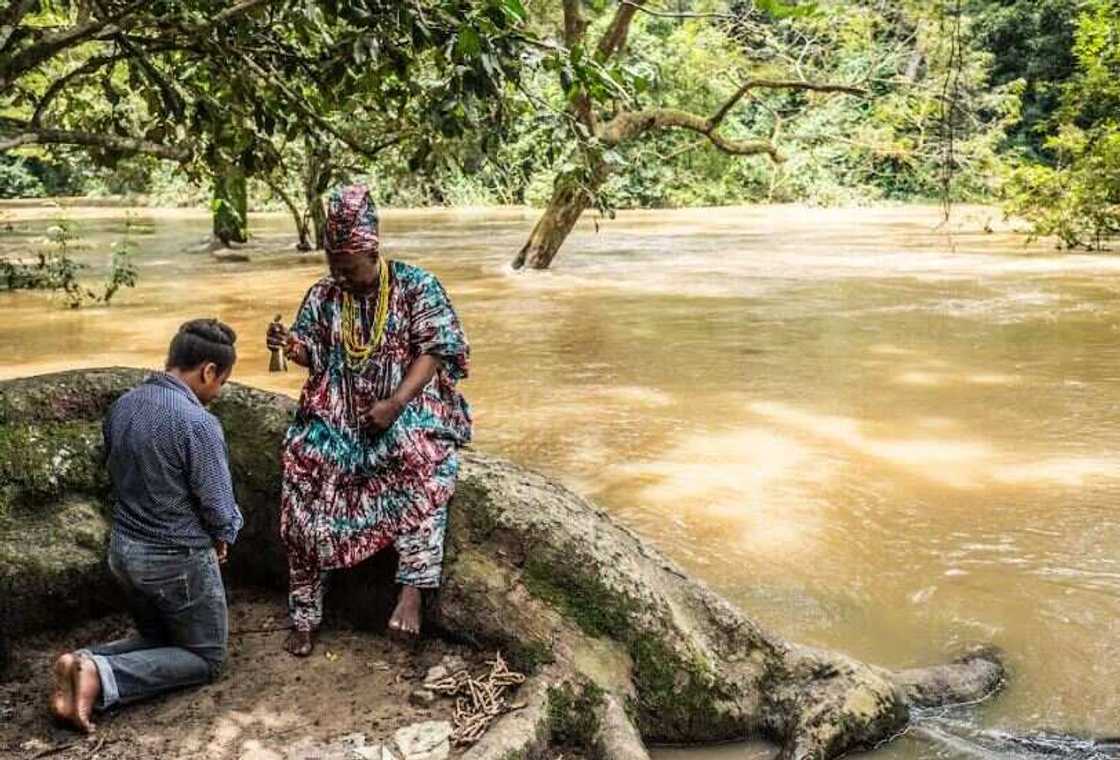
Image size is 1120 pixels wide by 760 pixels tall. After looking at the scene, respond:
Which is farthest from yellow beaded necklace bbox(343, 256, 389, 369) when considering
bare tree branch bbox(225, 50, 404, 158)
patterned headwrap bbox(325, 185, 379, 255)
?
bare tree branch bbox(225, 50, 404, 158)

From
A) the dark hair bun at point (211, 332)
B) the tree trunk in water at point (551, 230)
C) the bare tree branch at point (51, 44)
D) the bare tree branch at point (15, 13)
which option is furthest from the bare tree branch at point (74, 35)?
the tree trunk in water at point (551, 230)

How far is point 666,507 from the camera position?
23.4ft

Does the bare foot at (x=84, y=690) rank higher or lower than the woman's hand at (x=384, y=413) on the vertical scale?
lower

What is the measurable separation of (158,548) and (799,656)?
215 cm

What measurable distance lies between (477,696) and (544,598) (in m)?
0.40

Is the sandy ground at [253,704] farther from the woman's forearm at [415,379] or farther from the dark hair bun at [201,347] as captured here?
the dark hair bun at [201,347]

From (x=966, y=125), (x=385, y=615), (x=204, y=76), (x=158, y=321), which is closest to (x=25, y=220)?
(x=158, y=321)

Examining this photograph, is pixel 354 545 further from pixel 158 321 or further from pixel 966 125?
pixel 966 125

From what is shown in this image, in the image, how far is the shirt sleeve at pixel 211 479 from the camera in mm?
3467

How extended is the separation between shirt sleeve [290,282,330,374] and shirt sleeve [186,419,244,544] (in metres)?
0.42

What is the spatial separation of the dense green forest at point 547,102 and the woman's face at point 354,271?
0.58m

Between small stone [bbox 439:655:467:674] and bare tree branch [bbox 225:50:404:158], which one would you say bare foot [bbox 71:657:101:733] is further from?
bare tree branch [bbox 225:50:404:158]

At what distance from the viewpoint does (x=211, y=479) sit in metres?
3.49

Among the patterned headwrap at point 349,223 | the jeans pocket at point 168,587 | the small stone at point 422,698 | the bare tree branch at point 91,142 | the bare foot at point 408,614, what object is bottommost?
the small stone at point 422,698
